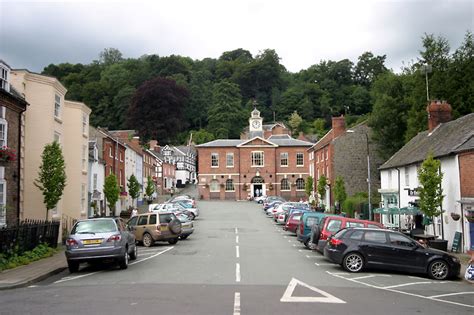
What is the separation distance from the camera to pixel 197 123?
129m

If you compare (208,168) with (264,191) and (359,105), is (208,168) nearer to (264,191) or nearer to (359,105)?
(264,191)

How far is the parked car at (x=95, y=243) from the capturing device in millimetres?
15992

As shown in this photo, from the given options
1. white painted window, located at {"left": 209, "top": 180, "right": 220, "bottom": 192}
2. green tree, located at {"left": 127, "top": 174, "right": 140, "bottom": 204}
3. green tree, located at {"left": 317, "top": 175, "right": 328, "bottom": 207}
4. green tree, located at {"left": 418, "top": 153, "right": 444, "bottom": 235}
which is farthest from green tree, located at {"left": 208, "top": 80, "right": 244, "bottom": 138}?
green tree, located at {"left": 418, "top": 153, "right": 444, "bottom": 235}

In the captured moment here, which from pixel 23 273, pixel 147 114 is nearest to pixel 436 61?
pixel 23 273

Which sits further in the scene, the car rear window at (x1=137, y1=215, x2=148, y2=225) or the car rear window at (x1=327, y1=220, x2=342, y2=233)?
the car rear window at (x1=137, y1=215, x2=148, y2=225)

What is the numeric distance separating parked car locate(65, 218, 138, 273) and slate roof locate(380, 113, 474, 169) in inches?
614

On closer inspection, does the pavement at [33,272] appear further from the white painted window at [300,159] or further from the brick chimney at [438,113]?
the white painted window at [300,159]

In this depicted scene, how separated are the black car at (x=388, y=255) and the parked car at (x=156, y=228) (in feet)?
36.8

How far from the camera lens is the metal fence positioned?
1783 cm

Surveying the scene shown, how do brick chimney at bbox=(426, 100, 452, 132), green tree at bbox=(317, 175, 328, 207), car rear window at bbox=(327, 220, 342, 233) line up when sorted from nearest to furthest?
car rear window at bbox=(327, 220, 342, 233) → brick chimney at bbox=(426, 100, 452, 132) → green tree at bbox=(317, 175, 328, 207)

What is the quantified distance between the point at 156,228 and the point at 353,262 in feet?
39.6

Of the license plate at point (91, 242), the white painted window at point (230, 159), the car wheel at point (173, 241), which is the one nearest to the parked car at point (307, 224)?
the car wheel at point (173, 241)

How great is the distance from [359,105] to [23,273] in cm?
10818

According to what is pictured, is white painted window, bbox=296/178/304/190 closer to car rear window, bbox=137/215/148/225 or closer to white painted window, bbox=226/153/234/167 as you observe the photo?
white painted window, bbox=226/153/234/167
